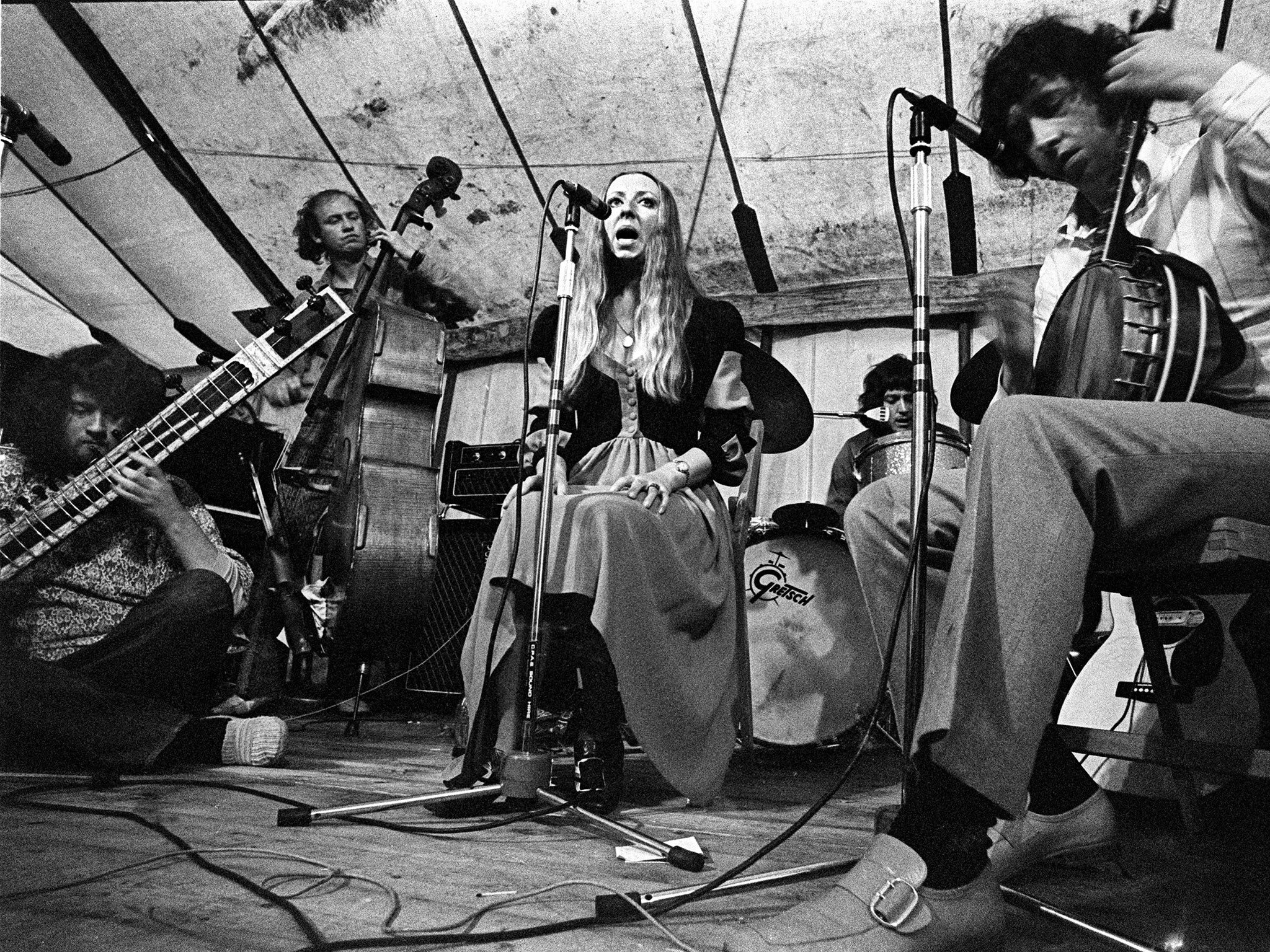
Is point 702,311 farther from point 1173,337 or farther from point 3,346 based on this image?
point 3,346

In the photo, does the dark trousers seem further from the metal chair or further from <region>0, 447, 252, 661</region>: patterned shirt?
the metal chair

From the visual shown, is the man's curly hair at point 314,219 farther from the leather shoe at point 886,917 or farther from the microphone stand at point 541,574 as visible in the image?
the leather shoe at point 886,917

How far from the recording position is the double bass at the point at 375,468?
7.85 feet

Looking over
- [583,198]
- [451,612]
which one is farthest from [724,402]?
[451,612]

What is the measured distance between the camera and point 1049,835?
3.61ft

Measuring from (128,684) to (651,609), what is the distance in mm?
1182

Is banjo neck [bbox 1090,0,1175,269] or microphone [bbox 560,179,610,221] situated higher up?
microphone [bbox 560,179,610,221]

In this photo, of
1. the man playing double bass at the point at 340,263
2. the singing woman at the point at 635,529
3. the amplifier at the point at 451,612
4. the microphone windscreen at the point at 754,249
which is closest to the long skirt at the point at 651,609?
the singing woman at the point at 635,529

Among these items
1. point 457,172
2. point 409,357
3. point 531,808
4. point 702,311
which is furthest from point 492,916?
point 457,172

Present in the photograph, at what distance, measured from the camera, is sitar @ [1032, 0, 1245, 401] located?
1025mm

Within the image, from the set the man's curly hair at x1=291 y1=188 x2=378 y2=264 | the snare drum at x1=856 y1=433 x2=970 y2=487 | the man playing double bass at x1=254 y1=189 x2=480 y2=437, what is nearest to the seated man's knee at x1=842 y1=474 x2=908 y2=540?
the snare drum at x1=856 y1=433 x2=970 y2=487

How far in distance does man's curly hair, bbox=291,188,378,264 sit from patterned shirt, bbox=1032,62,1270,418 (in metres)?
2.77

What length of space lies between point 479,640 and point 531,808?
33 centimetres

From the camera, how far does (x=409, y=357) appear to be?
269 cm
